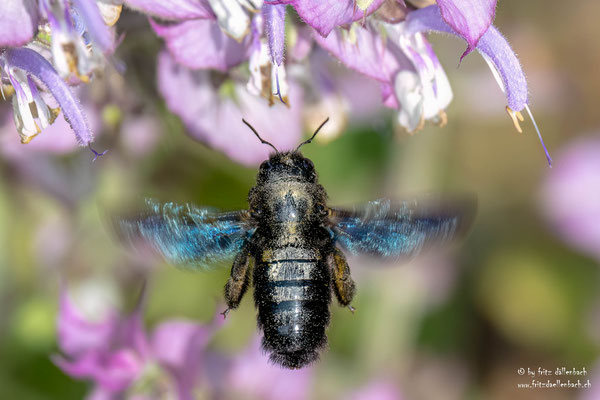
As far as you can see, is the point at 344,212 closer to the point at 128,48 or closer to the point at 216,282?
the point at 128,48

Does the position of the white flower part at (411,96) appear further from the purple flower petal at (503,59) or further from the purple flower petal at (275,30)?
the purple flower petal at (275,30)

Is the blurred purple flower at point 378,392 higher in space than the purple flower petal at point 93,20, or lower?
lower

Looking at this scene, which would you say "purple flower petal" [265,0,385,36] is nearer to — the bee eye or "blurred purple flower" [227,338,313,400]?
the bee eye

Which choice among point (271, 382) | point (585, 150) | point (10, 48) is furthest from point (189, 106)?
point (585, 150)

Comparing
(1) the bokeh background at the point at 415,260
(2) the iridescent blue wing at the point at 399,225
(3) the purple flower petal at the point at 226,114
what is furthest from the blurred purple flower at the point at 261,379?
(2) the iridescent blue wing at the point at 399,225

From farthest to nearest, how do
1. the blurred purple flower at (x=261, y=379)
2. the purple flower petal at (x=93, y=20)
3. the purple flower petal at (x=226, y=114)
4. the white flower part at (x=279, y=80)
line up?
1. the blurred purple flower at (x=261, y=379)
2. the purple flower petal at (x=226, y=114)
3. the white flower part at (x=279, y=80)
4. the purple flower petal at (x=93, y=20)
